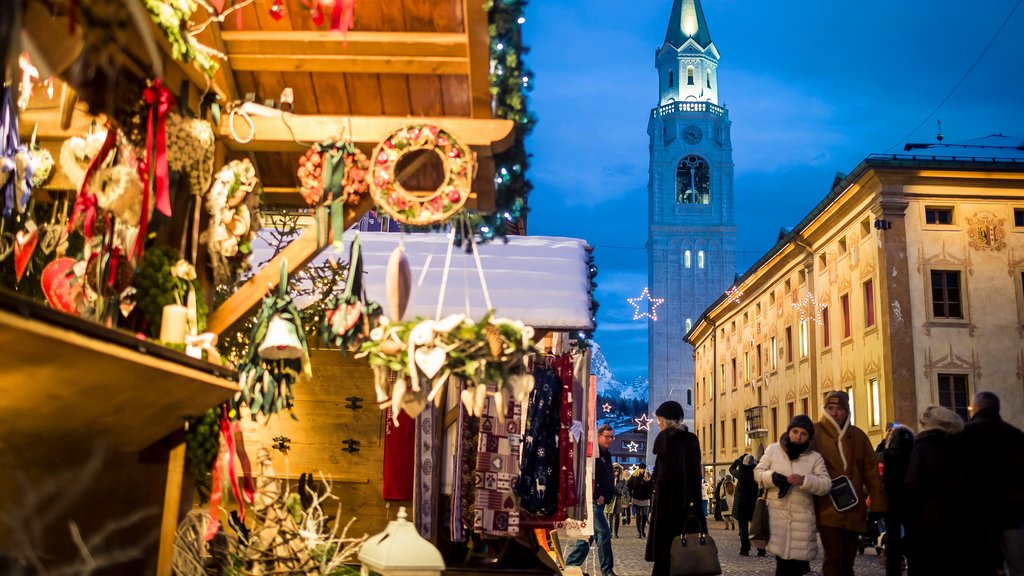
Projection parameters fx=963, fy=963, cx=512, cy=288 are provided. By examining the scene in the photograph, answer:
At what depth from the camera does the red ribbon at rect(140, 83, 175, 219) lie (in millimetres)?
4055

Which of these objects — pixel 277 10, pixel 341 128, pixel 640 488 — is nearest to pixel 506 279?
pixel 341 128

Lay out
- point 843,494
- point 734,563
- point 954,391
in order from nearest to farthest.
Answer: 1. point 843,494
2. point 734,563
3. point 954,391

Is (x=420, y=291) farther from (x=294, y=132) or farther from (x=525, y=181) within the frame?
(x=294, y=132)

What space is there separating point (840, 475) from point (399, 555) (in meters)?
4.45

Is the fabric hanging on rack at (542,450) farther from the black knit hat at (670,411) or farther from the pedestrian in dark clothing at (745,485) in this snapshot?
the pedestrian in dark clothing at (745,485)

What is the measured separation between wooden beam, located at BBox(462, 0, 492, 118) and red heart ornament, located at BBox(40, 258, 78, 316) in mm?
2023

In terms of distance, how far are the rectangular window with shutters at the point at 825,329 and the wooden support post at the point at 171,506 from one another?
30037mm

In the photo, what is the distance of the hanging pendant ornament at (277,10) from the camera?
14.6ft

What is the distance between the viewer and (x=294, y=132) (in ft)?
15.5

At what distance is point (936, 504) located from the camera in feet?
21.9

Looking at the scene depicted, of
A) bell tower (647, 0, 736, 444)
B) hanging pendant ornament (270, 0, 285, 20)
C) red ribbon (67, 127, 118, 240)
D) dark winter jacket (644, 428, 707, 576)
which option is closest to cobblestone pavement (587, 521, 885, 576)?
dark winter jacket (644, 428, 707, 576)

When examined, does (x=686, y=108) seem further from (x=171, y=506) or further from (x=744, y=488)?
(x=171, y=506)

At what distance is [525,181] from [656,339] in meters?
86.5

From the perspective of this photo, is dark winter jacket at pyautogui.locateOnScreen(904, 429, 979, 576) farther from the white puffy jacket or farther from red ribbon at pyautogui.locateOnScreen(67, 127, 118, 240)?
red ribbon at pyautogui.locateOnScreen(67, 127, 118, 240)
